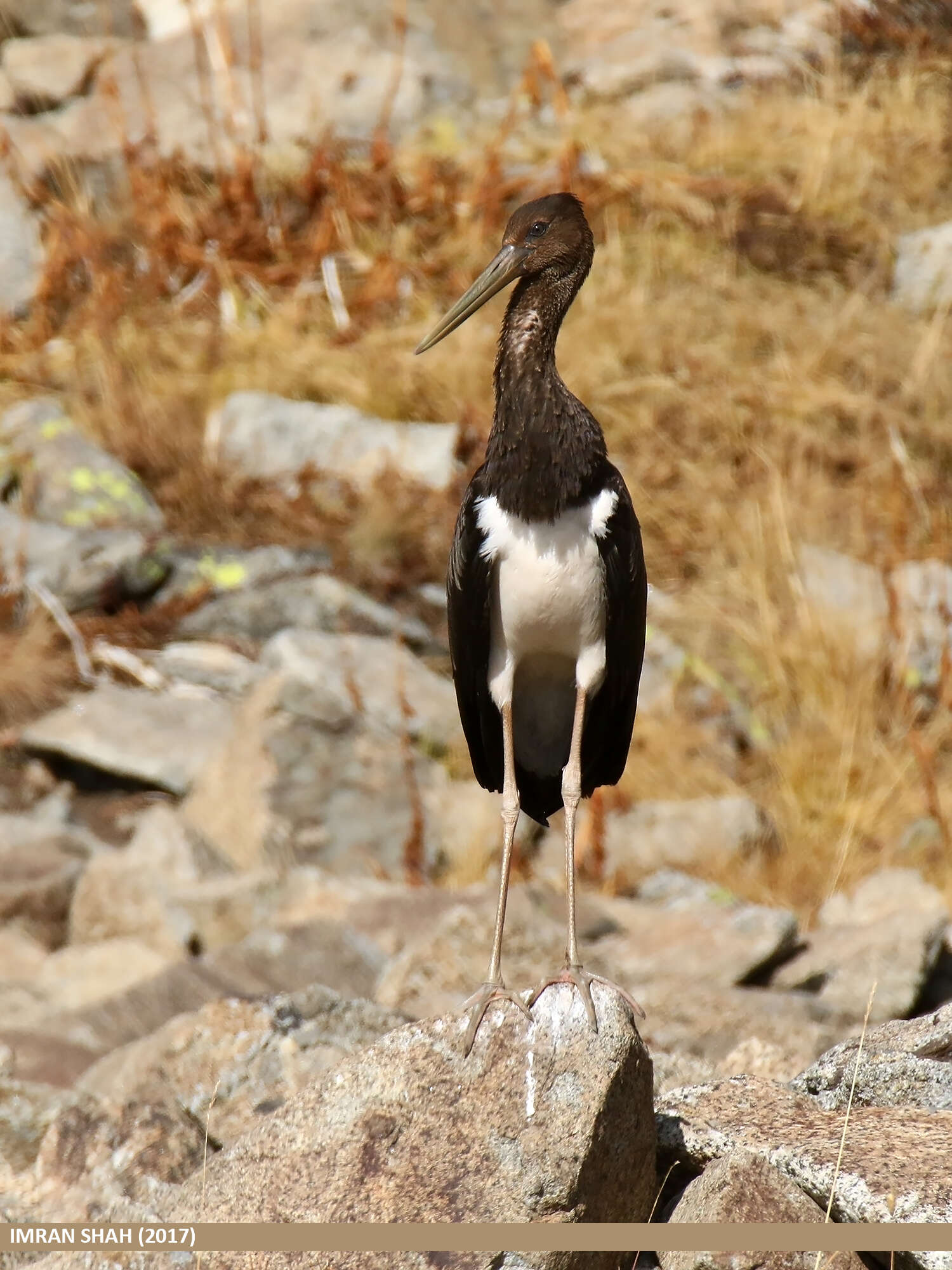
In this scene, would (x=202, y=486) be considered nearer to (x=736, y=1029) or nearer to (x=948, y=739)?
(x=948, y=739)

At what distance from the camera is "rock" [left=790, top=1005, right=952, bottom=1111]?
142 inches

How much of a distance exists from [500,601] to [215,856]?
3.47 meters

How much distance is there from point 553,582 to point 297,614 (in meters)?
5.11

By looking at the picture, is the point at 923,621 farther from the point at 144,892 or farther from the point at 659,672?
the point at 144,892

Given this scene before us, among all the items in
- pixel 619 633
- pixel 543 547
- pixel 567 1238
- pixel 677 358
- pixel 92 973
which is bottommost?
pixel 92 973

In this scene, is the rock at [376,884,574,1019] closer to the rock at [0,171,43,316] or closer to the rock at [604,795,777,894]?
the rock at [604,795,777,894]

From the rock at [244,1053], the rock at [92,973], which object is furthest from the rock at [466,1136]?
the rock at [92,973]

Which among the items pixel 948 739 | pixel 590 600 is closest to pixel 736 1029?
pixel 590 600

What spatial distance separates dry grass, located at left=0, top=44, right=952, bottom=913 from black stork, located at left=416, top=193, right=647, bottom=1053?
3318 millimetres

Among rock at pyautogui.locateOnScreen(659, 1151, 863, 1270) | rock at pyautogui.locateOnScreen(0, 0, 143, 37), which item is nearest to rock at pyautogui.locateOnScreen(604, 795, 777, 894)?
rock at pyautogui.locateOnScreen(659, 1151, 863, 1270)

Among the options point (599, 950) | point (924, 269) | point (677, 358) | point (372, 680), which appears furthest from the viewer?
point (924, 269)

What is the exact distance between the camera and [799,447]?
30.8ft

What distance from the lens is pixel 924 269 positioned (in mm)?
11258

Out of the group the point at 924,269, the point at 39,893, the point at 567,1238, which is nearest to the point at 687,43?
the point at 924,269
